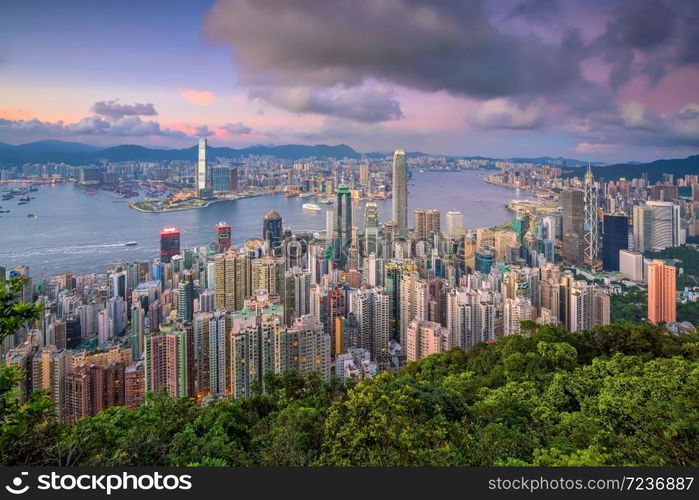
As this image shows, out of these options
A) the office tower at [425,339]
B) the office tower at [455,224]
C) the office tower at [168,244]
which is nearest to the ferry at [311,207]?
the office tower at [455,224]

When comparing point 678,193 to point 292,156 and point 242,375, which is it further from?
point 242,375

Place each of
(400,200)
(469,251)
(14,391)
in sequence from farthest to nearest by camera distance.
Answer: (400,200), (469,251), (14,391)

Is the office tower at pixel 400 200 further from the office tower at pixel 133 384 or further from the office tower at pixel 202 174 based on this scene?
the office tower at pixel 133 384

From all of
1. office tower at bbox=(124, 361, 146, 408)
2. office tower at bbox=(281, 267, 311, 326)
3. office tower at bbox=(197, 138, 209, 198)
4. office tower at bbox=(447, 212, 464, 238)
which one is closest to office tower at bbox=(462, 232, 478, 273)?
office tower at bbox=(447, 212, 464, 238)

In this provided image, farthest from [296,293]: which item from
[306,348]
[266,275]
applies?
[306,348]

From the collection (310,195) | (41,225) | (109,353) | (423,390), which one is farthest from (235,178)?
(423,390)

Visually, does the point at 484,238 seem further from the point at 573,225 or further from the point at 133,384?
the point at 133,384
